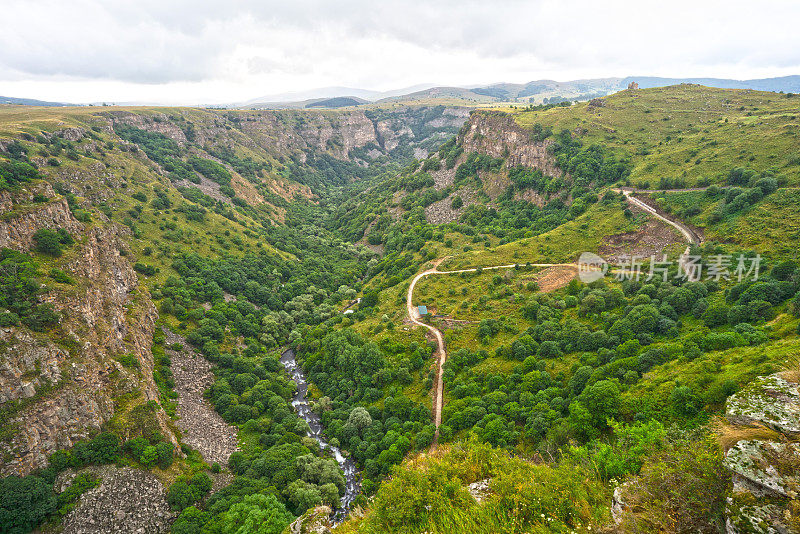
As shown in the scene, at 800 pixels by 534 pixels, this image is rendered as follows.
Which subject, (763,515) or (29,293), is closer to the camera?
(763,515)

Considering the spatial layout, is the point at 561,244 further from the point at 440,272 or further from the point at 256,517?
the point at 256,517

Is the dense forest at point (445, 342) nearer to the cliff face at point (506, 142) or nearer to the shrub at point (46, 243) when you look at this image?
the shrub at point (46, 243)

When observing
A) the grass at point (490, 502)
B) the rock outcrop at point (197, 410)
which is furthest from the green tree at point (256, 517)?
the grass at point (490, 502)

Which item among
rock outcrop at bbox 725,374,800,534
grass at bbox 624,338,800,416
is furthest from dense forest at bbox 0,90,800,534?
rock outcrop at bbox 725,374,800,534

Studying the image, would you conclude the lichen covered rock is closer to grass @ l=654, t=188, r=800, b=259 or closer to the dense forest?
the dense forest

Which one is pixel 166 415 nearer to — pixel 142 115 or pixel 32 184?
pixel 32 184

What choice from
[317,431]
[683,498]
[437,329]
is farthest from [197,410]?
[683,498]

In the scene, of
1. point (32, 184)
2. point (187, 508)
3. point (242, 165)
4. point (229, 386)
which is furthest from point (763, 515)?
point (242, 165)
